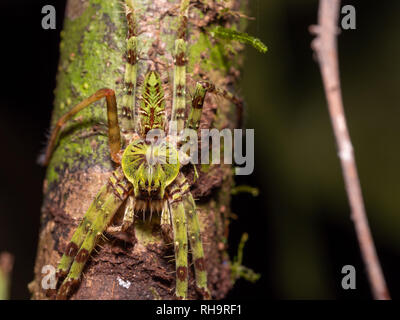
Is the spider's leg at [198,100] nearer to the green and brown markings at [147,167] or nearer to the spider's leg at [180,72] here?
the green and brown markings at [147,167]

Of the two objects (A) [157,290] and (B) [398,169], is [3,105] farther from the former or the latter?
(B) [398,169]

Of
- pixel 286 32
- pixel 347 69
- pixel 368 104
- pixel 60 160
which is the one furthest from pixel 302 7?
pixel 60 160

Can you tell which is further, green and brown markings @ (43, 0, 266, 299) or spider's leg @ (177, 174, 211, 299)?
spider's leg @ (177, 174, 211, 299)

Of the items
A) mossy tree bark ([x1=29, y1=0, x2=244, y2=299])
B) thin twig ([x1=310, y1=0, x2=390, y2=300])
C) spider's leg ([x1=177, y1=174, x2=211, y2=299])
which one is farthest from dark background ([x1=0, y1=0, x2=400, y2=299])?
thin twig ([x1=310, y1=0, x2=390, y2=300])

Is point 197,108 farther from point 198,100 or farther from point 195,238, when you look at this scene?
point 195,238

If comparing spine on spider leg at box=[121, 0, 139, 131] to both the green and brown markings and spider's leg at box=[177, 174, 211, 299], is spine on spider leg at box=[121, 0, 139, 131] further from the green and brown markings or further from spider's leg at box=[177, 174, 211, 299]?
spider's leg at box=[177, 174, 211, 299]

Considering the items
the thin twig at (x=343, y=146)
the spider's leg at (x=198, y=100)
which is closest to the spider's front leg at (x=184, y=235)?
the spider's leg at (x=198, y=100)
